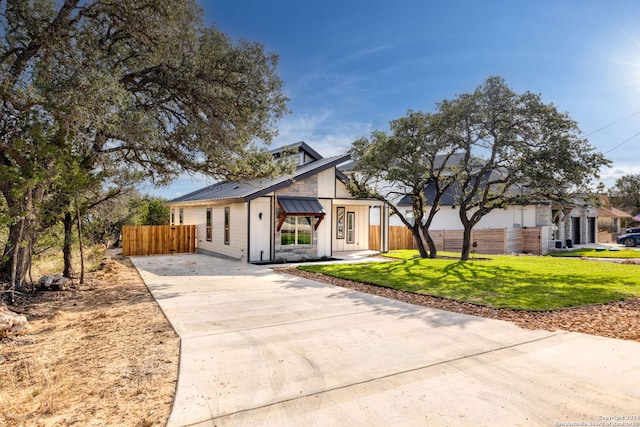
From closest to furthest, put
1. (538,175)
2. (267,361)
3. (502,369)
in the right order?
(502,369) < (267,361) < (538,175)

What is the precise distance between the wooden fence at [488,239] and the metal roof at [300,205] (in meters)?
5.51

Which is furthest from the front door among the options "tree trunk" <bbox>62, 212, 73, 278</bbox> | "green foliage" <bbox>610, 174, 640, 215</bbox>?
"tree trunk" <bbox>62, 212, 73, 278</bbox>

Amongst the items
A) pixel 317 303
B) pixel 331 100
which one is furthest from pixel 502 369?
pixel 331 100

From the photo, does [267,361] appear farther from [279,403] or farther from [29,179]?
[29,179]

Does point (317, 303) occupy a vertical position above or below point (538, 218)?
below

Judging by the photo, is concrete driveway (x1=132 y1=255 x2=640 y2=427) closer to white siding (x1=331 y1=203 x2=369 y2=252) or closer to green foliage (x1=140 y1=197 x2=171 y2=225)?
white siding (x1=331 y1=203 x2=369 y2=252)

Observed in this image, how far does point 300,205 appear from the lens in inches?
613

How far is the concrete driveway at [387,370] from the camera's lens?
10.6 feet

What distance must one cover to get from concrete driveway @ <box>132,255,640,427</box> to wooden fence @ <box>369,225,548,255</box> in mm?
14323

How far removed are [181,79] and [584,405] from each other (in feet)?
30.6

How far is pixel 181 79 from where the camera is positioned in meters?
8.75

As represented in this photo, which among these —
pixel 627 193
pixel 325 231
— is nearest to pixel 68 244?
pixel 325 231

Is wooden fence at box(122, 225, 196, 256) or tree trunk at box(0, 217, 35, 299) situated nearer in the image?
tree trunk at box(0, 217, 35, 299)

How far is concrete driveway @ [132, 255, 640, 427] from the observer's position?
3.22m
